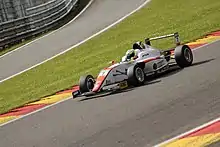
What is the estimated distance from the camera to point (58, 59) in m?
21.5

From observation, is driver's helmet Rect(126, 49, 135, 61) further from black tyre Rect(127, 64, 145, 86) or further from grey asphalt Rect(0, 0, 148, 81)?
grey asphalt Rect(0, 0, 148, 81)

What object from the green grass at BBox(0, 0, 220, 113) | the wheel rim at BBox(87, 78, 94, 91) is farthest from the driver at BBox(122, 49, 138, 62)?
the green grass at BBox(0, 0, 220, 113)

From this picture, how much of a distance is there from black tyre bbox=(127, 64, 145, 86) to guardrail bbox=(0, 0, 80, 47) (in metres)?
17.8

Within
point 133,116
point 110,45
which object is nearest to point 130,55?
point 133,116

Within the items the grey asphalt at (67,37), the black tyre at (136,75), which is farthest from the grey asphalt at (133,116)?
the grey asphalt at (67,37)

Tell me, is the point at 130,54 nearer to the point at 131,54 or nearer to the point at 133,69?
the point at 131,54

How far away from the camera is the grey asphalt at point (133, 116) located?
7.72 metres

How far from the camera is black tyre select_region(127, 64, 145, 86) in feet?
37.3

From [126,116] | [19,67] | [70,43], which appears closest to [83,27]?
[70,43]

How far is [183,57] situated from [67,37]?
46.4 feet

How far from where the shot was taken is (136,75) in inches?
451

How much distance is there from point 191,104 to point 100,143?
5.77 ft

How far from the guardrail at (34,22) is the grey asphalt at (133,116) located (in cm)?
1728

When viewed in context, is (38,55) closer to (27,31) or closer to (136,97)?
(27,31)
